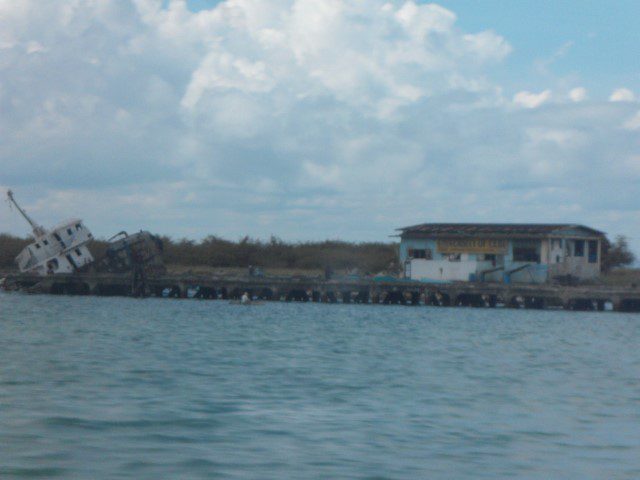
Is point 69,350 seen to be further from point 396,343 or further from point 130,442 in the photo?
point 130,442

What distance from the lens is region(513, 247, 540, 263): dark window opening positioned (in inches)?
2805

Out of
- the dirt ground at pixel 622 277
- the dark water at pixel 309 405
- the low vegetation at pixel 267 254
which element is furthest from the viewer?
the low vegetation at pixel 267 254

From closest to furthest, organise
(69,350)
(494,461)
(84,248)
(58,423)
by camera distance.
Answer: (494,461) → (58,423) → (69,350) → (84,248)

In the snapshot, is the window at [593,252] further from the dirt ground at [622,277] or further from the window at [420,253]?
the window at [420,253]

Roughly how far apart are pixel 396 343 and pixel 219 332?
7.07 m

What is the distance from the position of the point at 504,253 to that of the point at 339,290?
12.0 m

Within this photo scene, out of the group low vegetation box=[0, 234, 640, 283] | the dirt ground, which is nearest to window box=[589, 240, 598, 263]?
the dirt ground

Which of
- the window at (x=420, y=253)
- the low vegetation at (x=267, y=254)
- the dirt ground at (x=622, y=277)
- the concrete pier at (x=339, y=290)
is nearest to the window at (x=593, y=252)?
the dirt ground at (x=622, y=277)

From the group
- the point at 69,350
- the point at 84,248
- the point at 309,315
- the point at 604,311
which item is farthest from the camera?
Answer: the point at 84,248

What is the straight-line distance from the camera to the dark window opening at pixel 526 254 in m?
71.2

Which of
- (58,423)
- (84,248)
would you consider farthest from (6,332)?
(84,248)

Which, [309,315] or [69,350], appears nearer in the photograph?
[69,350]

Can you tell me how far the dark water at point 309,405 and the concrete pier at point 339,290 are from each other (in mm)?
22913

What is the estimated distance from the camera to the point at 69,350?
2919 cm
